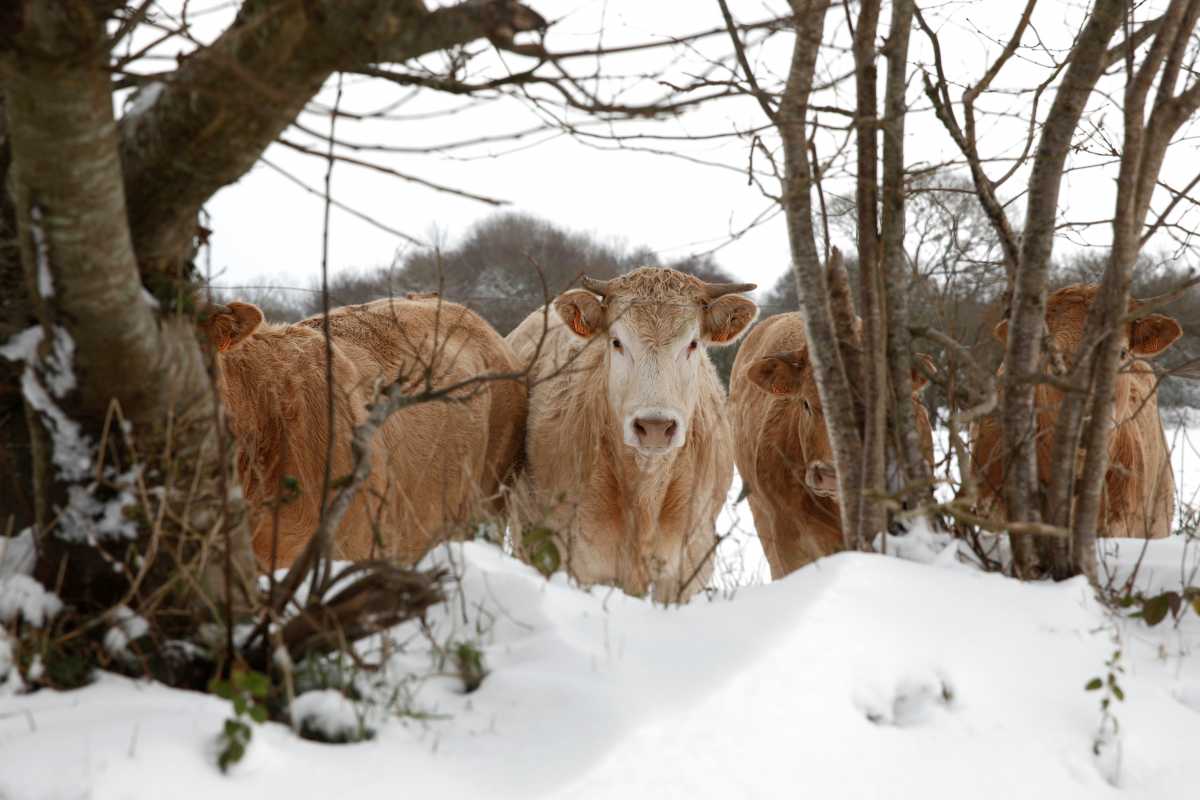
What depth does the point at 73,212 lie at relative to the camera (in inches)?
93.4

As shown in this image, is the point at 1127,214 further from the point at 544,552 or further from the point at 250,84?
the point at 250,84

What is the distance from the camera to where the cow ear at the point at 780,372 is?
20.0 feet

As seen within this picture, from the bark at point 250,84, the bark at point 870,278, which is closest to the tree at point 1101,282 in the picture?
the bark at point 870,278

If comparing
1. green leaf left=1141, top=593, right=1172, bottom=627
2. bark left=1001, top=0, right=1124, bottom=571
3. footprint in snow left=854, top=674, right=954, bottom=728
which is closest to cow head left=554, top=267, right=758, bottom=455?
bark left=1001, top=0, right=1124, bottom=571

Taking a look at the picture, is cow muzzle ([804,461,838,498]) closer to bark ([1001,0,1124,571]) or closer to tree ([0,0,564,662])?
bark ([1001,0,1124,571])

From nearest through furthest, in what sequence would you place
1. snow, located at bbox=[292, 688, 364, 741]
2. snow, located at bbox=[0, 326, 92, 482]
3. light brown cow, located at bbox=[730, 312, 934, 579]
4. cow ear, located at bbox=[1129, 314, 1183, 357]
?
snow, located at bbox=[292, 688, 364, 741], snow, located at bbox=[0, 326, 92, 482], cow ear, located at bbox=[1129, 314, 1183, 357], light brown cow, located at bbox=[730, 312, 934, 579]

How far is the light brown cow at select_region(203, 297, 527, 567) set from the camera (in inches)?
223

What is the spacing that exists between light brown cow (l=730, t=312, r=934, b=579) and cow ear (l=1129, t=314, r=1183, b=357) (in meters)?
1.25

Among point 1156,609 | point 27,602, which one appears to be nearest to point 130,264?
point 27,602

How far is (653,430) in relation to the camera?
5.72 meters

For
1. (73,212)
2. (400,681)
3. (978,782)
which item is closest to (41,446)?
(73,212)

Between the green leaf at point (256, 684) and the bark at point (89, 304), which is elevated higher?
the bark at point (89, 304)

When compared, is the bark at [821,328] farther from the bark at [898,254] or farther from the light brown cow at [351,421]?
the light brown cow at [351,421]

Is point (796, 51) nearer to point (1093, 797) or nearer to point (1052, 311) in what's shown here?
point (1093, 797)
